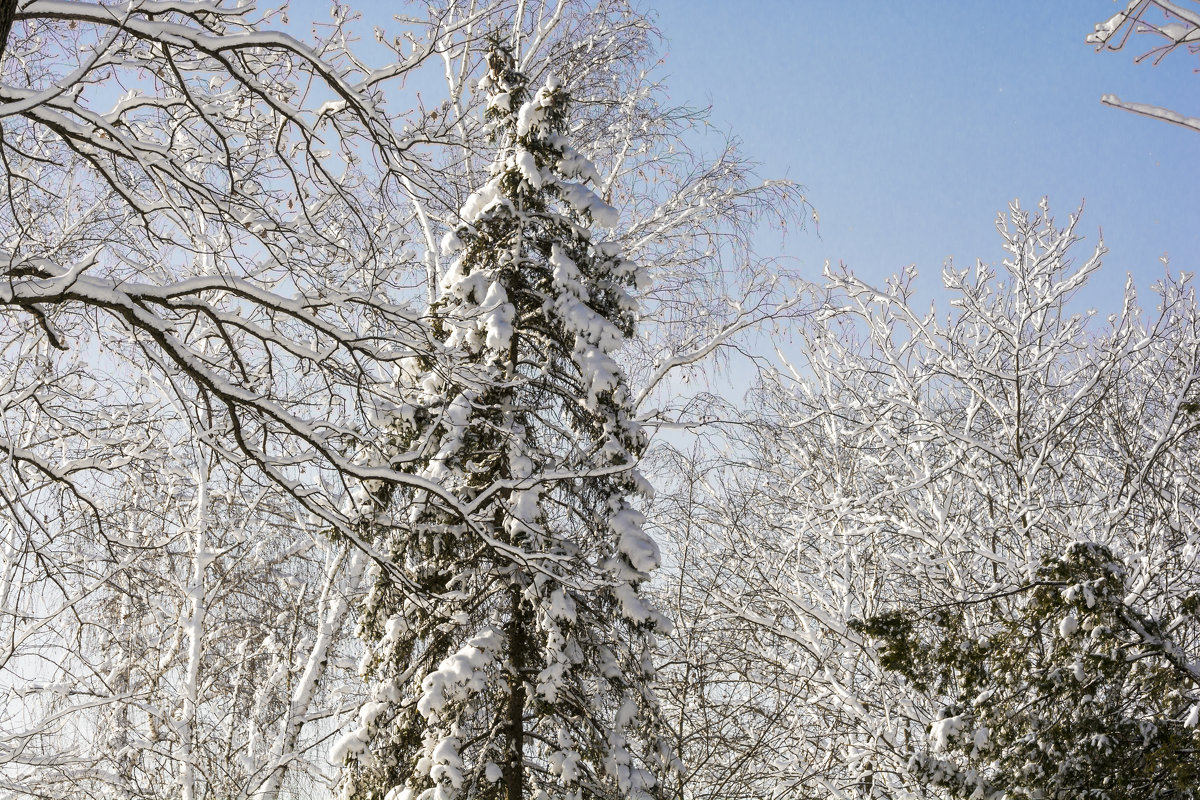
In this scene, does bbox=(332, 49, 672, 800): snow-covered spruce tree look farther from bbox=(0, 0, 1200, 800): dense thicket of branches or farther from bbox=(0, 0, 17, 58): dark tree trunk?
bbox=(0, 0, 17, 58): dark tree trunk

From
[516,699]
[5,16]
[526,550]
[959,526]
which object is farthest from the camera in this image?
[959,526]

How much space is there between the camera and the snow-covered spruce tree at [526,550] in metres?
7.35

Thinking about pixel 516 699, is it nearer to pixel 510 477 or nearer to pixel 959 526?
pixel 510 477

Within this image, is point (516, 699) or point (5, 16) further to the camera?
point (516, 699)

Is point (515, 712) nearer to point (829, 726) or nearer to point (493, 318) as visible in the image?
point (493, 318)

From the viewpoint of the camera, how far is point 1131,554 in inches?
396

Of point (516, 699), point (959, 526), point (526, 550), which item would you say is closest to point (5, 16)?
point (526, 550)

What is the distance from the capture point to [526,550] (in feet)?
24.3

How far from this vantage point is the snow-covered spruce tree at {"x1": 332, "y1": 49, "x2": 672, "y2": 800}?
7348 millimetres

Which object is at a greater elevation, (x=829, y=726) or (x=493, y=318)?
(x=493, y=318)

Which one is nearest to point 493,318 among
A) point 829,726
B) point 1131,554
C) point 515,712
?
point 515,712

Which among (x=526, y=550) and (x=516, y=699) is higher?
(x=526, y=550)

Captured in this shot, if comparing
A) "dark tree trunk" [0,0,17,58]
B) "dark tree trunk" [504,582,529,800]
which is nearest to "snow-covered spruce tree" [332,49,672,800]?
"dark tree trunk" [504,582,529,800]

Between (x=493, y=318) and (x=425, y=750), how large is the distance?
3.47m
